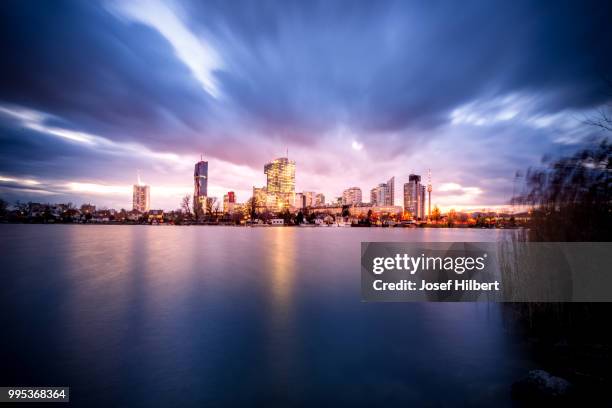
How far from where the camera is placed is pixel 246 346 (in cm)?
943

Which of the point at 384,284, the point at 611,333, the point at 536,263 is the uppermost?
the point at 536,263

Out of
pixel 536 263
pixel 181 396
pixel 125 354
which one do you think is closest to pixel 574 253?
pixel 536 263

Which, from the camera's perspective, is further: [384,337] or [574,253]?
[384,337]

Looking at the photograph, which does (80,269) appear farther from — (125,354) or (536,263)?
(536,263)

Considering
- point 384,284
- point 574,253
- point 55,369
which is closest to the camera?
point 55,369

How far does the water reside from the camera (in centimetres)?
694

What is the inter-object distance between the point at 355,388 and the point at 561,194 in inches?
389

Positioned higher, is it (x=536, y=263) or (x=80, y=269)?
(x=536, y=263)

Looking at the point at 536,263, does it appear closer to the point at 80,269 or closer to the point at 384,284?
the point at 384,284

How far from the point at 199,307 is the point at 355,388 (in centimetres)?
920

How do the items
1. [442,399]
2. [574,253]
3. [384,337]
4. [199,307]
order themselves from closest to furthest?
[442,399] → [574,253] → [384,337] → [199,307]

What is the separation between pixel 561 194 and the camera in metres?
9.98

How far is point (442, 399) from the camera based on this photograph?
6652 millimetres

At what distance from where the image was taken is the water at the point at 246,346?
22.8 feet
